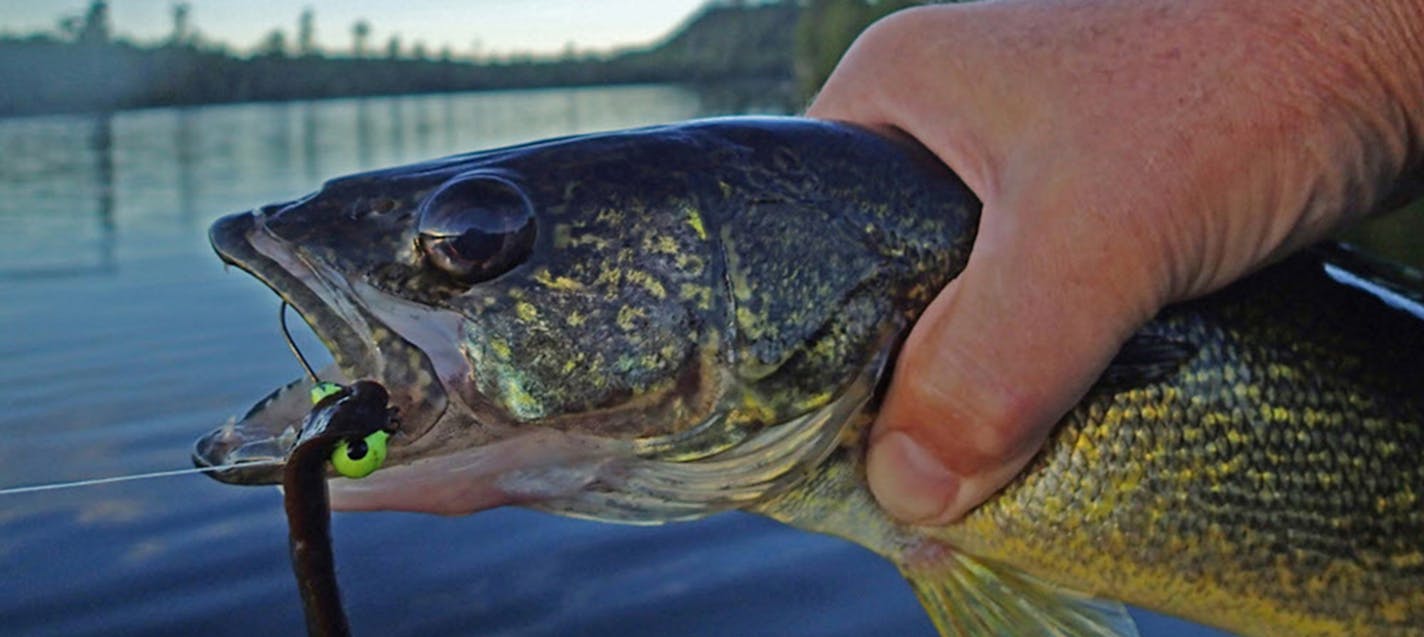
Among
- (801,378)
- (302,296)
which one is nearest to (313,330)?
(302,296)

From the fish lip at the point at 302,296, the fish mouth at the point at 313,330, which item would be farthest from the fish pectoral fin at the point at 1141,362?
the fish lip at the point at 302,296

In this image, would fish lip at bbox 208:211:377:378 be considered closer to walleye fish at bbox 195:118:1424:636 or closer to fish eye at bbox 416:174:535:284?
walleye fish at bbox 195:118:1424:636

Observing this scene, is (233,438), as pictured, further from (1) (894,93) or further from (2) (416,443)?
(1) (894,93)

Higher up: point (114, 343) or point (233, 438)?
point (233, 438)

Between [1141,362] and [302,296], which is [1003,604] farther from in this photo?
[302,296]

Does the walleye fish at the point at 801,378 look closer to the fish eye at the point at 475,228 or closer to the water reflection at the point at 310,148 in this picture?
the fish eye at the point at 475,228

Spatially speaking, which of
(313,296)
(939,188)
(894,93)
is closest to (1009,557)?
(939,188)

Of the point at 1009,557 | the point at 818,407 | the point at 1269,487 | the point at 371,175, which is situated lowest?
the point at 1009,557
